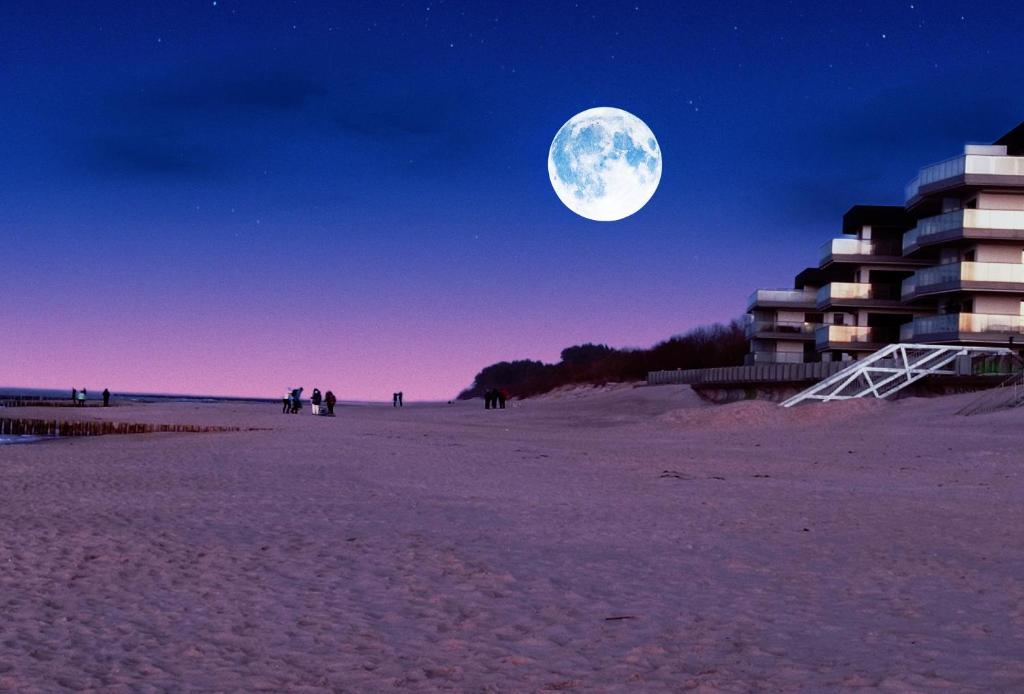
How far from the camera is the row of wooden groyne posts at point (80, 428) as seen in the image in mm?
47094

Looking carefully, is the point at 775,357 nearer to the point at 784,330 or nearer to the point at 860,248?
the point at 784,330

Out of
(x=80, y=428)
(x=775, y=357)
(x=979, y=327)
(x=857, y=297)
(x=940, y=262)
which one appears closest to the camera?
(x=979, y=327)

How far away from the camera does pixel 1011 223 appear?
52.4 metres

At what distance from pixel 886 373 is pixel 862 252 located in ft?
82.7

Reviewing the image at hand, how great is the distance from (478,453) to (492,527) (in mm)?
13149

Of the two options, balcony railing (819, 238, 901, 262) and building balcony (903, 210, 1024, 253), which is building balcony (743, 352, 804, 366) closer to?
balcony railing (819, 238, 901, 262)

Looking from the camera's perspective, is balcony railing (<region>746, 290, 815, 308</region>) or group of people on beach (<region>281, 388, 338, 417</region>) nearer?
→ group of people on beach (<region>281, 388, 338, 417</region>)

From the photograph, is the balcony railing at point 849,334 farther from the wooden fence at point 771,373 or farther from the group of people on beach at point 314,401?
the group of people on beach at point 314,401

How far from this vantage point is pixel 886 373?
44.0 m

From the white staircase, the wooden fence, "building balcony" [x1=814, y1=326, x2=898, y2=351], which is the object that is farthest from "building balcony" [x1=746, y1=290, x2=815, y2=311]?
the white staircase

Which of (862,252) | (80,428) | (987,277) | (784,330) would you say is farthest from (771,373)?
(80,428)

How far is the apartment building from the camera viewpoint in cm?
5222

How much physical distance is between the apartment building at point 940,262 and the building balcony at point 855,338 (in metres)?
0.07

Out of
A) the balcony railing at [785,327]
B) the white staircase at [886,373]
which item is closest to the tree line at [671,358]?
the balcony railing at [785,327]
